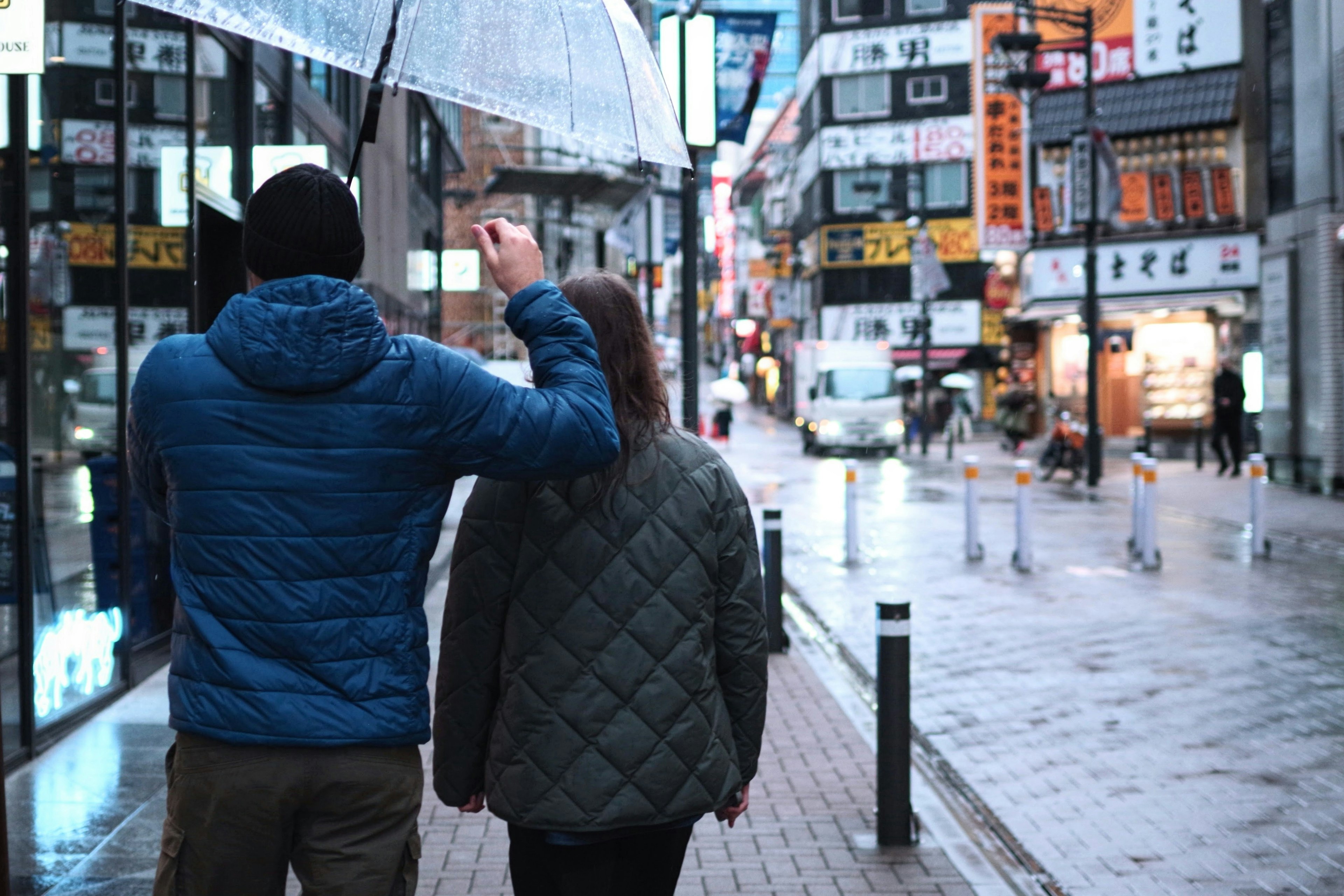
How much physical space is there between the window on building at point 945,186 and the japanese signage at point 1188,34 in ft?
90.4

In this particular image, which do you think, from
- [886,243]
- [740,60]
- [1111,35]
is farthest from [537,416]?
[886,243]

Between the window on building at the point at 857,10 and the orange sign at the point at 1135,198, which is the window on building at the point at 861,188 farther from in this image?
the orange sign at the point at 1135,198

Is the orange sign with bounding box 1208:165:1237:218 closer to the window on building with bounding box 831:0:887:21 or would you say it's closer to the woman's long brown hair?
the window on building with bounding box 831:0:887:21

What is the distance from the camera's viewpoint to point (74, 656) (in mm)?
7473

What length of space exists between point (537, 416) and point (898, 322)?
59.5 meters

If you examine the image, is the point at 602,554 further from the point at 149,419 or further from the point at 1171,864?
the point at 1171,864

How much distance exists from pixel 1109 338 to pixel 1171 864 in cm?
3244

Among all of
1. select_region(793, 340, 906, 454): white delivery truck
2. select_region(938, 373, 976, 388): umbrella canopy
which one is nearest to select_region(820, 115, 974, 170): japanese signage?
select_region(938, 373, 976, 388): umbrella canopy

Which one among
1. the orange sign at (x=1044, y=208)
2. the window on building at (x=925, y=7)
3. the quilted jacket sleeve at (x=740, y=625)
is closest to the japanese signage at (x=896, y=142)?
the window on building at (x=925, y=7)

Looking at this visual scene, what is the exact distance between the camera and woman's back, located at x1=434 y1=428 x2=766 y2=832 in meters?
2.76

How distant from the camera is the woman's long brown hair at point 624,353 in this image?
9.46ft

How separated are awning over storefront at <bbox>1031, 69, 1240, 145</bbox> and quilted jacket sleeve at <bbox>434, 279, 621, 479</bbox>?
100 feet

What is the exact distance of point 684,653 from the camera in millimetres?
2822

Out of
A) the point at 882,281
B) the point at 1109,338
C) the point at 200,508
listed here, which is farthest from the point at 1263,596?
the point at 882,281
